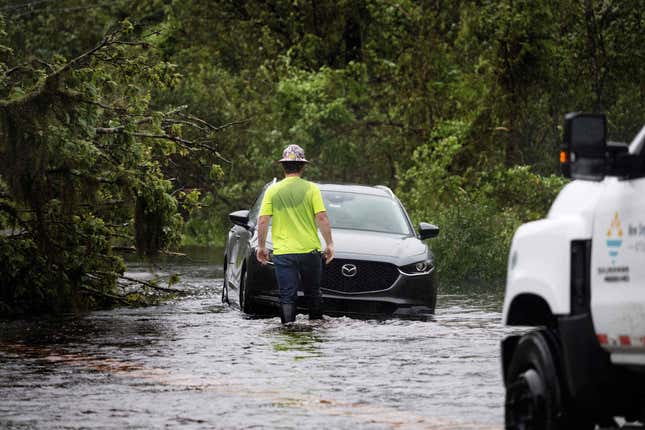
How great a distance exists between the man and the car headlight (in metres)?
1.25

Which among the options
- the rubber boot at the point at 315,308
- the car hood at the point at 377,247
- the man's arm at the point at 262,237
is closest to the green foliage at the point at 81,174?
the car hood at the point at 377,247

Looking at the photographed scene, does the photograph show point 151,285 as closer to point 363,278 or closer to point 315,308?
point 363,278

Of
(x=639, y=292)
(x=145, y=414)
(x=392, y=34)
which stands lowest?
(x=145, y=414)

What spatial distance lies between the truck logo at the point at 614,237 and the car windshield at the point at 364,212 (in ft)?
38.1

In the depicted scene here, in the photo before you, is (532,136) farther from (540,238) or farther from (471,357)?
(540,238)

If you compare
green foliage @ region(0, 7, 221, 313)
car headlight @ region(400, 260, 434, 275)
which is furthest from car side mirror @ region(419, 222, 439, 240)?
green foliage @ region(0, 7, 221, 313)

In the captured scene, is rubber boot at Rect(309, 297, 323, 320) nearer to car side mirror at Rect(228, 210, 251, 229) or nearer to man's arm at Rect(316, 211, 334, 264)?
man's arm at Rect(316, 211, 334, 264)

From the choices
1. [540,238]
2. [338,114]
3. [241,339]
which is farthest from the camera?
[338,114]

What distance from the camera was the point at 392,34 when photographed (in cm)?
4512

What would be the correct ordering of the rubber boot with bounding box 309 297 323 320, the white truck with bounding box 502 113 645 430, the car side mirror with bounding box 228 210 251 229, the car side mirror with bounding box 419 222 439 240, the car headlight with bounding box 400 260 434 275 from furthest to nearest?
the car side mirror with bounding box 228 210 251 229 → the car side mirror with bounding box 419 222 439 240 → the car headlight with bounding box 400 260 434 275 → the rubber boot with bounding box 309 297 323 320 → the white truck with bounding box 502 113 645 430

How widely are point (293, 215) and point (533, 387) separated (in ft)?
30.1

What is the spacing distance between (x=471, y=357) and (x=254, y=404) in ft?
10.9

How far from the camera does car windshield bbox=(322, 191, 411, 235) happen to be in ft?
62.7

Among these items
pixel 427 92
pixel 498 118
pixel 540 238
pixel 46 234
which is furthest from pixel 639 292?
pixel 427 92
